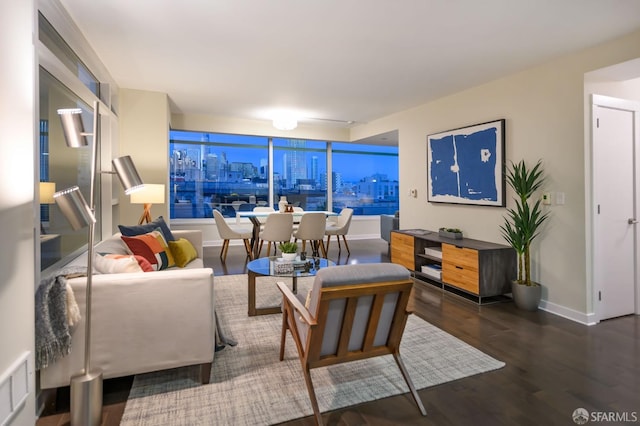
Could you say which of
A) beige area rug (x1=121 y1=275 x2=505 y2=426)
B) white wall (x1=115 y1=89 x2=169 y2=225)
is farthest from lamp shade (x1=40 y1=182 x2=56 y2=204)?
A: white wall (x1=115 y1=89 x2=169 y2=225)

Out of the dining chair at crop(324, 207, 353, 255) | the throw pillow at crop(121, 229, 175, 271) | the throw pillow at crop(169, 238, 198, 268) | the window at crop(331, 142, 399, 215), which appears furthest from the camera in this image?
the window at crop(331, 142, 399, 215)

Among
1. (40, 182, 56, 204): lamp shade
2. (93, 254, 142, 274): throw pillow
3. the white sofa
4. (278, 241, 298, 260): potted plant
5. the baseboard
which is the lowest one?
the baseboard

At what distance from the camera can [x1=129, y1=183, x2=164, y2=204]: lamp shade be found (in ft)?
13.8

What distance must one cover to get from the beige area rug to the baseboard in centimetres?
139

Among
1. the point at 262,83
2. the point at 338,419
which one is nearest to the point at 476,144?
the point at 262,83

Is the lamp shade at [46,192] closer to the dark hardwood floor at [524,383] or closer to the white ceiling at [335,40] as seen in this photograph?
the dark hardwood floor at [524,383]

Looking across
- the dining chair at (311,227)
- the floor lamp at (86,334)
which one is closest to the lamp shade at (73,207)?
the floor lamp at (86,334)

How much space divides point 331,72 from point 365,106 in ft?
5.86

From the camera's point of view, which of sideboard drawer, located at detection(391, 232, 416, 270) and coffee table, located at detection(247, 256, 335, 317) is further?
sideboard drawer, located at detection(391, 232, 416, 270)

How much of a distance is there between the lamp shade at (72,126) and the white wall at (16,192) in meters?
0.37

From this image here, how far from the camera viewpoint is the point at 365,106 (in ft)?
18.8

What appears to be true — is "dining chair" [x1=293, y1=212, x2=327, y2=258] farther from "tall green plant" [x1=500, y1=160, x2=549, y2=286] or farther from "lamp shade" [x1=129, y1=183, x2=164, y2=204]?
"tall green plant" [x1=500, y1=160, x2=549, y2=286]

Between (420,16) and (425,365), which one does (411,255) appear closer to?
(425,365)

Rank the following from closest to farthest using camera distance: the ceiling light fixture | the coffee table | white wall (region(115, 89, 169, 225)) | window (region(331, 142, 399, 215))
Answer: the coffee table
white wall (region(115, 89, 169, 225))
the ceiling light fixture
window (region(331, 142, 399, 215))
